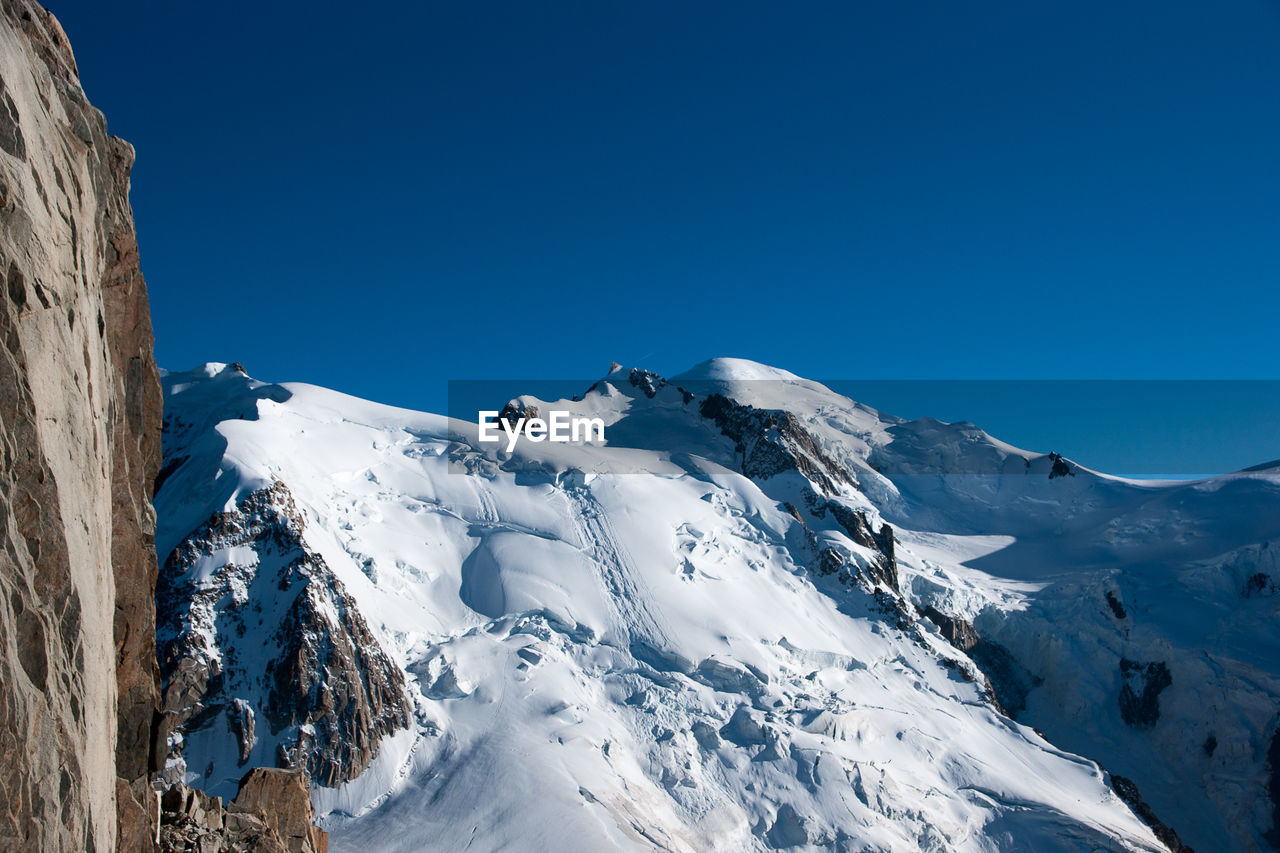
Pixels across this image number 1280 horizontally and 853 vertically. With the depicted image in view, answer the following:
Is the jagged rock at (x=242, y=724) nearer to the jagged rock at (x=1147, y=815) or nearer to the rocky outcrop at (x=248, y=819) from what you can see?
the rocky outcrop at (x=248, y=819)

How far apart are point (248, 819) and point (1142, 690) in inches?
3062

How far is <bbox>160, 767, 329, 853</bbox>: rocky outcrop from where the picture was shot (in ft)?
56.7

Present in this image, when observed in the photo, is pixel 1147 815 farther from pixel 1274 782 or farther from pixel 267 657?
pixel 267 657

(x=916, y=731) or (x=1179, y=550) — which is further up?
(x=1179, y=550)

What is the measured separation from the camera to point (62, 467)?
394 inches

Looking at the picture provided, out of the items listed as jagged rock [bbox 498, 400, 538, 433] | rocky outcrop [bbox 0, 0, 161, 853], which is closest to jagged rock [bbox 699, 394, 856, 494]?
jagged rock [bbox 498, 400, 538, 433]

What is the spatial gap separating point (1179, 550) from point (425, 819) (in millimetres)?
75014

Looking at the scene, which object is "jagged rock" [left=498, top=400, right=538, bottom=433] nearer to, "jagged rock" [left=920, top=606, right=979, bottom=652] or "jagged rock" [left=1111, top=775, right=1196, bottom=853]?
"jagged rock" [left=920, top=606, right=979, bottom=652]

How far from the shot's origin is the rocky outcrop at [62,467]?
894 cm

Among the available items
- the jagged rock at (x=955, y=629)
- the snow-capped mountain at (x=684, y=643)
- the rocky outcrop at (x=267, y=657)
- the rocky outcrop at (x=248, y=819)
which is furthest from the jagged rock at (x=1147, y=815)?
the rocky outcrop at (x=248, y=819)

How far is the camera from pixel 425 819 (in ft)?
162

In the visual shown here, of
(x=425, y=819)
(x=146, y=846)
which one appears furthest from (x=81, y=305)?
(x=425, y=819)

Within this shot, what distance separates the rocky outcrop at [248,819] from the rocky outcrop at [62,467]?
3.55 metres

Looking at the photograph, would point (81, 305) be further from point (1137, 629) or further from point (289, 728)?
point (1137, 629)
